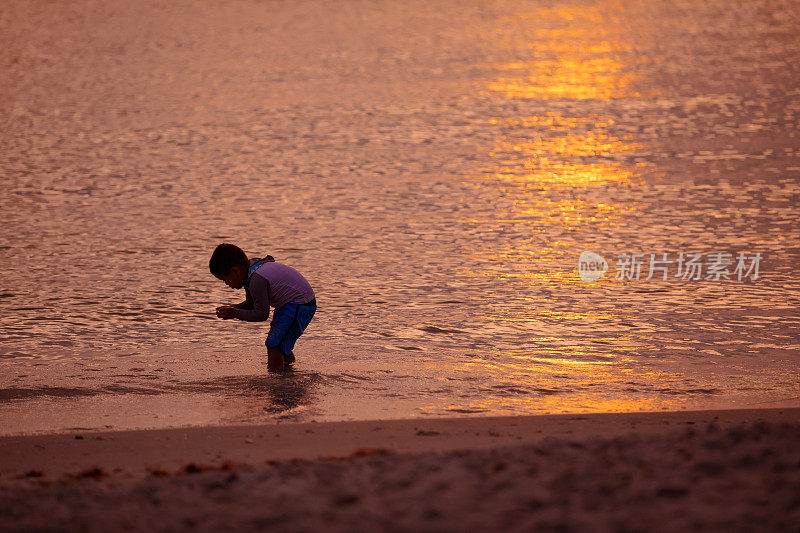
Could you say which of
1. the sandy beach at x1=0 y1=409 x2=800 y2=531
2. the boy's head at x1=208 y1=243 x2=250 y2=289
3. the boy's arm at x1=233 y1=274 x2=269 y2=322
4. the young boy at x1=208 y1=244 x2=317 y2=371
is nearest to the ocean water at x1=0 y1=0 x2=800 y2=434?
the young boy at x1=208 y1=244 x2=317 y2=371

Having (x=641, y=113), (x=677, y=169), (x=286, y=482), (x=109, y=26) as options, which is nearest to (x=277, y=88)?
(x=641, y=113)

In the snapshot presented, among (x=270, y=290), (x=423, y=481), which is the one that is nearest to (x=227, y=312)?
(x=270, y=290)

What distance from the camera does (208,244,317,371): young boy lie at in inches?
267

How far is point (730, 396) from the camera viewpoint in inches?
253

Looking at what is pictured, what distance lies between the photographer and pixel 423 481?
416 centimetres

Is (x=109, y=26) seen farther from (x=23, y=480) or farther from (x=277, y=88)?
(x=23, y=480)

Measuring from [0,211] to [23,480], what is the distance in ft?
28.7

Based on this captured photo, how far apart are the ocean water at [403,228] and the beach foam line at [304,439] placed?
1.45 feet

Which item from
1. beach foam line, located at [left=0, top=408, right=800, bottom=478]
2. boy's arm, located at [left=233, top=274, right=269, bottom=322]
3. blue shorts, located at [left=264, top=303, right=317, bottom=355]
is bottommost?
beach foam line, located at [left=0, top=408, right=800, bottom=478]

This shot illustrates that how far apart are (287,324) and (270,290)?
25 cm

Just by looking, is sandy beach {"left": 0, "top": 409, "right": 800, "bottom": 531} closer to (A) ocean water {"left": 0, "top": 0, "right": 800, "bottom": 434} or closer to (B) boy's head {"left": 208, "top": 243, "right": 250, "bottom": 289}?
(A) ocean water {"left": 0, "top": 0, "right": 800, "bottom": 434}

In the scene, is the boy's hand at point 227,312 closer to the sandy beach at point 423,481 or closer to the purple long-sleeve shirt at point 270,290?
the purple long-sleeve shirt at point 270,290

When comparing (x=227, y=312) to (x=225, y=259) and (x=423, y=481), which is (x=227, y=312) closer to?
(x=225, y=259)

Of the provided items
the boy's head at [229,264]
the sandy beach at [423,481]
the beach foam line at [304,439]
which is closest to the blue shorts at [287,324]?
the boy's head at [229,264]
